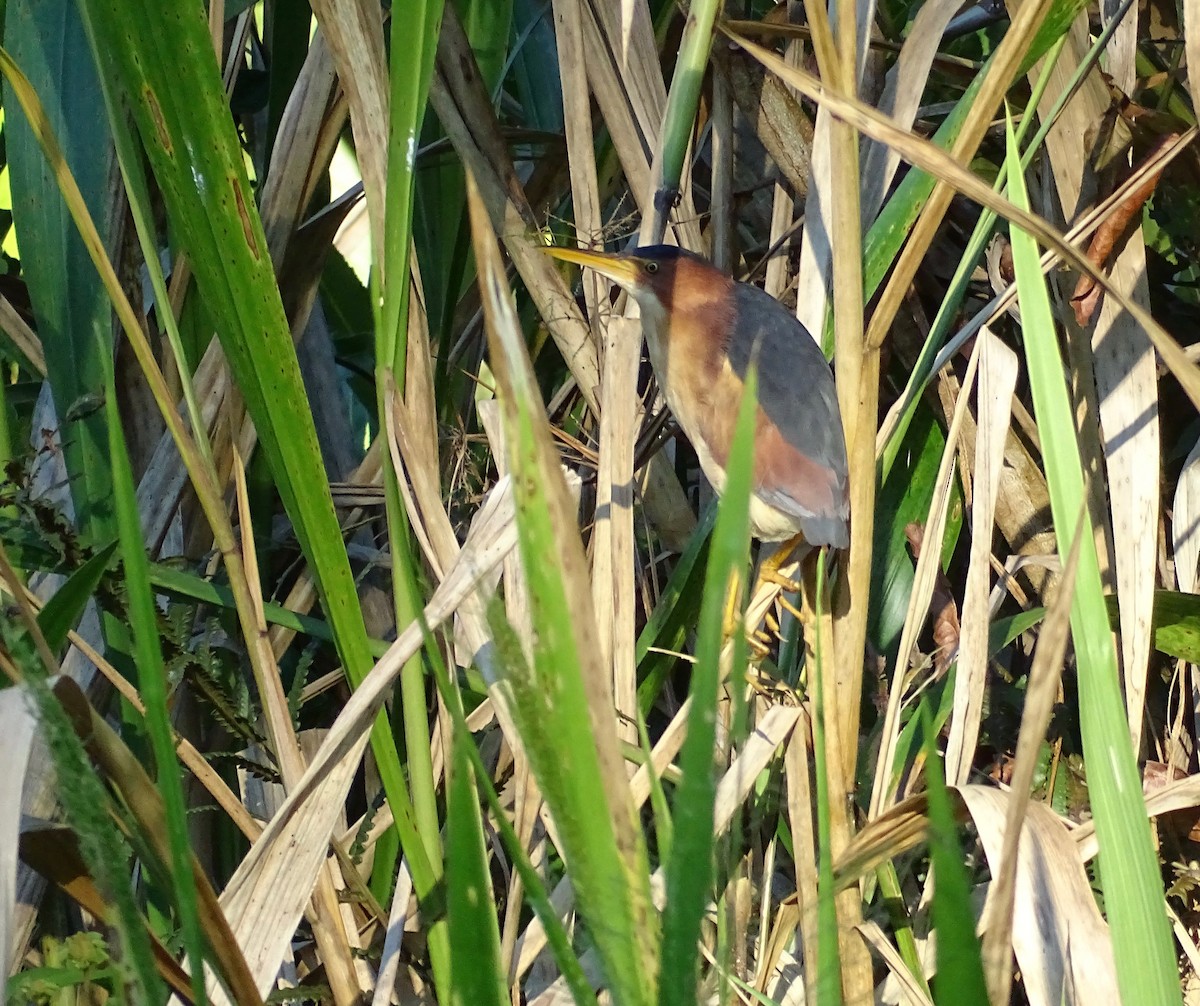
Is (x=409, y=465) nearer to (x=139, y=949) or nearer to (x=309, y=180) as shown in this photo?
(x=309, y=180)

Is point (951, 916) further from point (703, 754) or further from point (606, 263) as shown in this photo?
point (606, 263)

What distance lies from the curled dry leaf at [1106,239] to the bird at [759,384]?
0.22m

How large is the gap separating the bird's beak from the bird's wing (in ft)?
0.41

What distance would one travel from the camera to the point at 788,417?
3.74 feet

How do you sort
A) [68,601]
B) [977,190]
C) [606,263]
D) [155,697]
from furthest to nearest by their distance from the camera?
1. [606,263]
2. [68,601]
3. [977,190]
4. [155,697]

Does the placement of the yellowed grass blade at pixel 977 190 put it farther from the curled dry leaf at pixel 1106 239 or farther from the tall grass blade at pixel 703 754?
the curled dry leaf at pixel 1106 239

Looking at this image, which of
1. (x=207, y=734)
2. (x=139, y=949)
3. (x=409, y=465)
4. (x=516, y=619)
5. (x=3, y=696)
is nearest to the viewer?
(x=139, y=949)

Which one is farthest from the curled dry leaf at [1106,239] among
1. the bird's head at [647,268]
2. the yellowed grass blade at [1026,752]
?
the yellowed grass blade at [1026,752]

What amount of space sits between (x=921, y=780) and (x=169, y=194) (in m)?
0.72

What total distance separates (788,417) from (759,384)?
0.04m

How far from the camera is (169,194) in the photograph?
2.26ft

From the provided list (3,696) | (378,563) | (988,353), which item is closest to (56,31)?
(378,563)

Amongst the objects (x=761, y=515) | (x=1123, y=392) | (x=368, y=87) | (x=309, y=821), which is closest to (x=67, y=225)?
(x=368, y=87)

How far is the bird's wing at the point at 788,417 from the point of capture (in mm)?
1046
